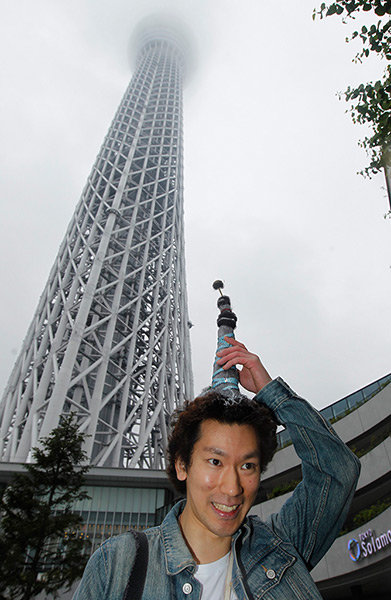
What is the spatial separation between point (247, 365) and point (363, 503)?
21471 mm

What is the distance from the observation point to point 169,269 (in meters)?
47.6

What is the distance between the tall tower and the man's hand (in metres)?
28.6

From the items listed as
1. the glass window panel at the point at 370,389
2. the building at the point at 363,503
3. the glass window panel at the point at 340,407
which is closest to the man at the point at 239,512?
the building at the point at 363,503

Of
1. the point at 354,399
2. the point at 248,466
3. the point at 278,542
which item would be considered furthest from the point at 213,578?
the point at 354,399

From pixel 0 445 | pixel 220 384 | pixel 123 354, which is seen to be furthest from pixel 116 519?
pixel 220 384

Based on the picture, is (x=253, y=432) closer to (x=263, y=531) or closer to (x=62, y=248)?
(x=263, y=531)

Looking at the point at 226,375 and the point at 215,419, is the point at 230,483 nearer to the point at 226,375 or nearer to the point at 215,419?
the point at 215,419

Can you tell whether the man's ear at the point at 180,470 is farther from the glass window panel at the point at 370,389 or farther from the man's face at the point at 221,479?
the glass window panel at the point at 370,389

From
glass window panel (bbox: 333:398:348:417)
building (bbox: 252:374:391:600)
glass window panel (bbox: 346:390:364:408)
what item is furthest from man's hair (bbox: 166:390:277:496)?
glass window panel (bbox: 333:398:348:417)

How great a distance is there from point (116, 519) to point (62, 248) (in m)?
30.1

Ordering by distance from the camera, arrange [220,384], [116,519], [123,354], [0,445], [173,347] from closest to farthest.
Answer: [220,384] < [116,519] < [0,445] < [123,354] < [173,347]

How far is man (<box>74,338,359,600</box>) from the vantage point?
195 centimetres

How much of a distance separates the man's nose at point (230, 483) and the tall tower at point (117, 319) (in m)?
28.8

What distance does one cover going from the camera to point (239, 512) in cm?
225
